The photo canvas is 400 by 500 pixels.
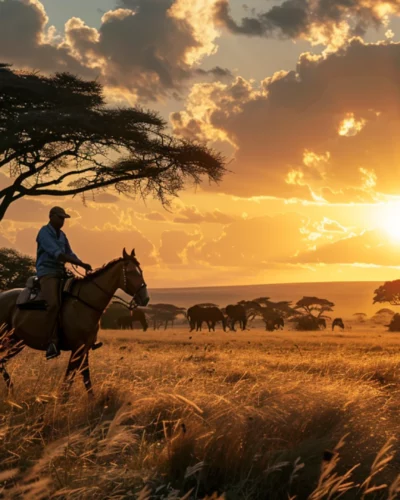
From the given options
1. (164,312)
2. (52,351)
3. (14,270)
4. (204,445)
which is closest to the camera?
(204,445)

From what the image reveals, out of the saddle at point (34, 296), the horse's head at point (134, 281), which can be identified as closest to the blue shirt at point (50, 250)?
the saddle at point (34, 296)

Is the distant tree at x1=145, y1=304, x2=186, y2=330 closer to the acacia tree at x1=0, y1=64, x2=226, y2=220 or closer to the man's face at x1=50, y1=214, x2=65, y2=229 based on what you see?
the acacia tree at x1=0, y1=64, x2=226, y2=220

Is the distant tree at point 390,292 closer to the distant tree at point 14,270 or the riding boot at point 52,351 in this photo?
the distant tree at point 14,270

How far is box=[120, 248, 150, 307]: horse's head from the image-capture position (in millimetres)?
10492

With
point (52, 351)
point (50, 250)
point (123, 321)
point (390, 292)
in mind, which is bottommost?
point (123, 321)

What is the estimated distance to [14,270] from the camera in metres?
33.5

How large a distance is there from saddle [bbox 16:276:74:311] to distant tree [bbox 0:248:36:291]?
21.9 m

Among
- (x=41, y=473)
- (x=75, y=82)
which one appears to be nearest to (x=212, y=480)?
(x=41, y=473)

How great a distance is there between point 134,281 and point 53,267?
1.25m

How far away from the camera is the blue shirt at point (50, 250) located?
1047 cm

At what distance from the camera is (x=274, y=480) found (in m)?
5.57

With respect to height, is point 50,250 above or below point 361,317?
above

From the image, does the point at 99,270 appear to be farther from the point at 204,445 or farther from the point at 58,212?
the point at 204,445

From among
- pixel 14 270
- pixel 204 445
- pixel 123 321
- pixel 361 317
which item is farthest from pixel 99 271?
pixel 361 317
